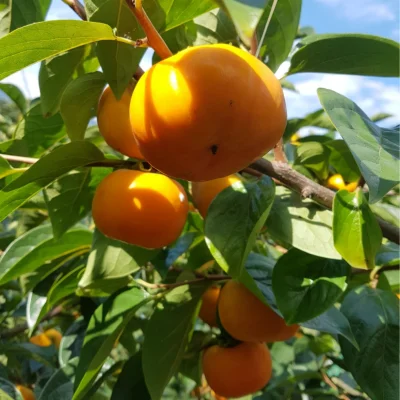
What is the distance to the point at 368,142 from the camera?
67 cm

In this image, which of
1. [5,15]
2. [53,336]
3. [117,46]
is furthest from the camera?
[53,336]

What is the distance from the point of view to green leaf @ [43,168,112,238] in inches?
44.7

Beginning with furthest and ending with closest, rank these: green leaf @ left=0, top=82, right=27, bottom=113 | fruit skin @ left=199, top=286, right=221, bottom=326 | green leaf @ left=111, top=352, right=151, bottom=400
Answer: green leaf @ left=0, top=82, right=27, bottom=113 → fruit skin @ left=199, top=286, right=221, bottom=326 → green leaf @ left=111, top=352, right=151, bottom=400

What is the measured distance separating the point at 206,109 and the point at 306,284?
0.54 meters

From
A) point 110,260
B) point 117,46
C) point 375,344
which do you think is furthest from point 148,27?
point 375,344

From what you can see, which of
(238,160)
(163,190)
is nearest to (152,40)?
(238,160)

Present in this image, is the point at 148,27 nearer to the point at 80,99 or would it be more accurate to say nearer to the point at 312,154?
the point at 80,99

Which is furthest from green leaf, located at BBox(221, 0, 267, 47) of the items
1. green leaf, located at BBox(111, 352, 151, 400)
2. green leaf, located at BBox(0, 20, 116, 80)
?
green leaf, located at BBox(111, 352, 151, 400)

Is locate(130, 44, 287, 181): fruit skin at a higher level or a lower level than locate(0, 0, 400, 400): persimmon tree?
higher

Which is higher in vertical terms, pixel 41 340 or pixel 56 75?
pixel 56 75

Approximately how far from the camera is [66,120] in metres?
1.02

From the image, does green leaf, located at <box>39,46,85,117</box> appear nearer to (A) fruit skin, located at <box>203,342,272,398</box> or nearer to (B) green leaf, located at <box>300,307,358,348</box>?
(B) green leaf, located at <box>300,307,358,348</box>

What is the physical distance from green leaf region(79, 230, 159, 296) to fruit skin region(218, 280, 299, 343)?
225 millimetres

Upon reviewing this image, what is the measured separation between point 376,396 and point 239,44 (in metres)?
0.82
